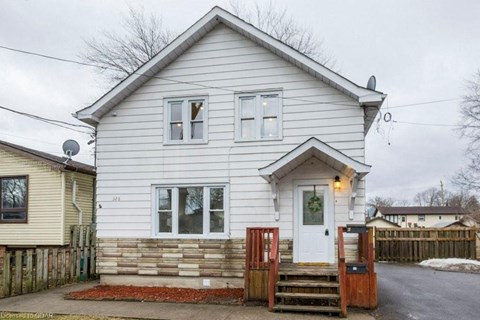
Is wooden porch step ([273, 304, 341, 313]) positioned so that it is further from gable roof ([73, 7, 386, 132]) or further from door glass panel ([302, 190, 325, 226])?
gable roof ([73, 7, 386, 132])

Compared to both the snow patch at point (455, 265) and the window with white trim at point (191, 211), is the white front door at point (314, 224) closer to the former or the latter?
the window with white trim at point (191, 211)

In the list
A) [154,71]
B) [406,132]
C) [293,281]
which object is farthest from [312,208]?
[406,132]

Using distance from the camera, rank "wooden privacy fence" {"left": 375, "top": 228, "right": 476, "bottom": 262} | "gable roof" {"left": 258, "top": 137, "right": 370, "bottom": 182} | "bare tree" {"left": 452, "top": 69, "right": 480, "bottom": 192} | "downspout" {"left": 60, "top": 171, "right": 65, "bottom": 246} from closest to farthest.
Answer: "gable roof" {"left": 258, "top": 137, "right": 370, "bottom": 182}
"downspout" {"left": 60, "top": 171, "right": 65, "bottom": 246}
"wooden privacy fence" {"left": 375, "top": 228, "right": 476, "bottom": 262}
"bare tree" {"left": 452, "top": 69, "right": 480, "bottom": 192}

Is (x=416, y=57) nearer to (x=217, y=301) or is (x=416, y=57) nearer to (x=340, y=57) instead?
(x=340, y=57)

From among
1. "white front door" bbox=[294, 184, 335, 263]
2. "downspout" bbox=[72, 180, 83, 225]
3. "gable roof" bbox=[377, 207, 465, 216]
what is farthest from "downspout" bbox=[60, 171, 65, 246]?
"gable roof" bbox=[377, 207, 465, 216]

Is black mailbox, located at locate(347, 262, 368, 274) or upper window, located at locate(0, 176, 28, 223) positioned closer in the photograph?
black mailbox, located at locate(347, 262, 368, 274)

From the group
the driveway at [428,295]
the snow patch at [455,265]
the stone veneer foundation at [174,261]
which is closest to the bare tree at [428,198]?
the snow patch at [455,265]

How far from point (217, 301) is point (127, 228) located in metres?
3.73

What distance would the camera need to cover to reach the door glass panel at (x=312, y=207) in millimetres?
9969

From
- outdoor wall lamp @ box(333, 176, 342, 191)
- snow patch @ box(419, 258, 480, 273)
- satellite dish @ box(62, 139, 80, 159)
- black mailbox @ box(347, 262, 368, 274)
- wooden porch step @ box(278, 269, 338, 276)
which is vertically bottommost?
snow patch @ box(419, 258, 480, 273)

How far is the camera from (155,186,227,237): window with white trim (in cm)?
1055

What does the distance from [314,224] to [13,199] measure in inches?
472

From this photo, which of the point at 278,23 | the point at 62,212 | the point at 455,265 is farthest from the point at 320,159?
the point at 278,23

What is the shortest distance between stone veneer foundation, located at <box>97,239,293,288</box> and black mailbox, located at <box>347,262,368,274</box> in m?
1.97
